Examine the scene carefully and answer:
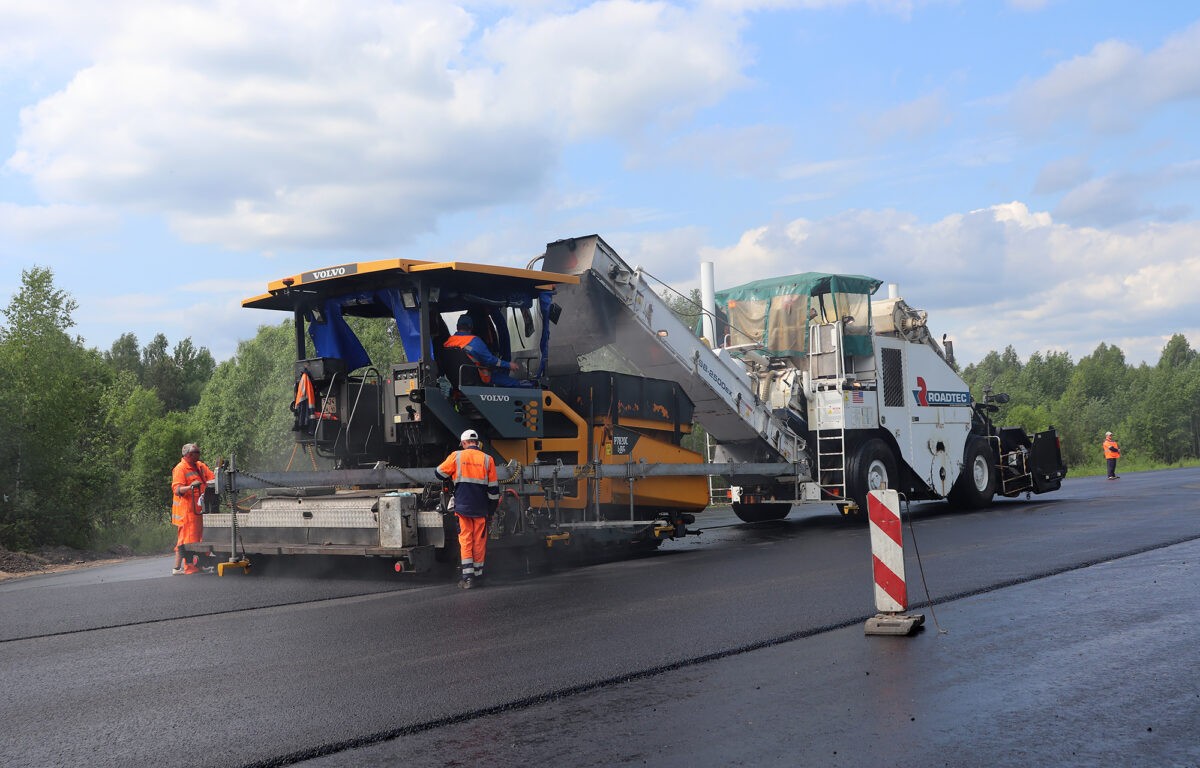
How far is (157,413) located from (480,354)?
71.2 metres

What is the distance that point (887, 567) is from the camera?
265 inches

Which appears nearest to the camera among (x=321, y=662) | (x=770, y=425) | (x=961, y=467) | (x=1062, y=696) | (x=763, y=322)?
(x=1062, y=696)

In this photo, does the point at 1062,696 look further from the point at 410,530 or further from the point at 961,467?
the point at 961,467

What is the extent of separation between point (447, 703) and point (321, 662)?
4.45ft

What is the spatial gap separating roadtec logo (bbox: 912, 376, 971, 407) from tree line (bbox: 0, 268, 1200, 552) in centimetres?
61

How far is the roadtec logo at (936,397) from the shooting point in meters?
15.8

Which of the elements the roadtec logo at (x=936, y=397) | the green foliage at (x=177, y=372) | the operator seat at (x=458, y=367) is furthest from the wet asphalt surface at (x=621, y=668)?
the green foliage at (x=177, y=372)

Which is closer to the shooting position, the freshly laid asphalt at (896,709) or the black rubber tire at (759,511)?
the freshly laid asphalt at (896,709)

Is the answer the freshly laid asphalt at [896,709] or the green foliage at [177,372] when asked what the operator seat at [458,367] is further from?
the green foliage at [177,372]

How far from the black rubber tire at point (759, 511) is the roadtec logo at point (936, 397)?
103 inches

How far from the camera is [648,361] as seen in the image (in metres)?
12.7

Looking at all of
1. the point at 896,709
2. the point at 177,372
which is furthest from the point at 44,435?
the point at 177,372

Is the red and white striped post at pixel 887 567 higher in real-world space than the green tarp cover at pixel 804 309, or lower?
lower

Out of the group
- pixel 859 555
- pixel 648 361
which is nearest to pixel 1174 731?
pixel 859 555
